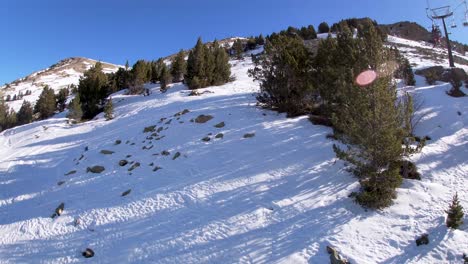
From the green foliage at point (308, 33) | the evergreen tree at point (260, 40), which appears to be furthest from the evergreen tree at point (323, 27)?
the evergreen tree at point (260, 40)

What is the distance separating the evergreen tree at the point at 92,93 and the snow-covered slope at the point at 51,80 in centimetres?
3892

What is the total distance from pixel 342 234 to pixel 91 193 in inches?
421

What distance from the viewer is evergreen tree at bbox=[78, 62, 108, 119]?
31.0 metres

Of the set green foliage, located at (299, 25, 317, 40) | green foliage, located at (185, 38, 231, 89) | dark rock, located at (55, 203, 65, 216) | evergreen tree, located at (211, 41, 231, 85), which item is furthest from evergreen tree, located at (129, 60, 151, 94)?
green foliage, located at (299, 25, 317, 40)

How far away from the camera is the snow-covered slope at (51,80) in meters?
84.2

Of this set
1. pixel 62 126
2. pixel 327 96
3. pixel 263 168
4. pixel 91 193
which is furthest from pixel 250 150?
pixel 62 126

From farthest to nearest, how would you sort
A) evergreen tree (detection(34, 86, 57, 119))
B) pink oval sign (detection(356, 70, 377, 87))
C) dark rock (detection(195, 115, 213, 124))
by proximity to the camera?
evergreen tree (detection(34, 86, 57, 119))
dark rock (detection(195, 115, 213, 124))
pink oval sign (detection(356, 70, 377, 87))

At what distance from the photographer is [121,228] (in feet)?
34.4

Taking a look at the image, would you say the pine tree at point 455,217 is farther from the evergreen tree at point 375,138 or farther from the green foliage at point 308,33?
the green foliage at point 308,33

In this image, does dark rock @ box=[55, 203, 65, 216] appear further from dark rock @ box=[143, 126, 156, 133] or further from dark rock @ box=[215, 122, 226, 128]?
dark rock @ box=[215, 122, 226, 128]

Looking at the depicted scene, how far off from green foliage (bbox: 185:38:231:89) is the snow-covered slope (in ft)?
157

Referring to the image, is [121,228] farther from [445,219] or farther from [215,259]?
[445,219]

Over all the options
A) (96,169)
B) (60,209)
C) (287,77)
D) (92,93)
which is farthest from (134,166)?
(92,93)

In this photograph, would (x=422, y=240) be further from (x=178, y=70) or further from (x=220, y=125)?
(x=178, y=70)
